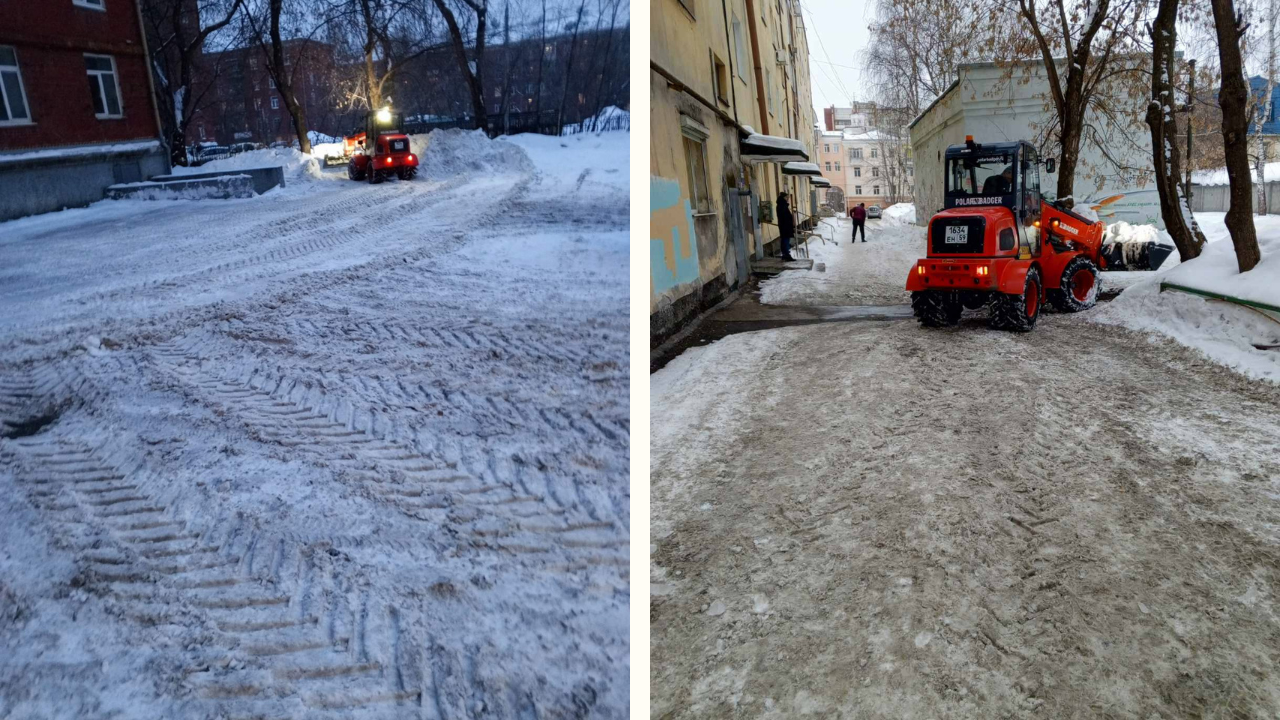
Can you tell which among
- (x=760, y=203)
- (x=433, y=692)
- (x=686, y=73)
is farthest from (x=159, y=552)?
(x=760, y=203)

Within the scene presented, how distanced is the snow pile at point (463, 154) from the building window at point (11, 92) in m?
5.67

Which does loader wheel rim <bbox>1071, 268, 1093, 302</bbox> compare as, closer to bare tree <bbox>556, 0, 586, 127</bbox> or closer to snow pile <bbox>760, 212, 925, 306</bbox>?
snow pile <bbox>760, 212, 925, 306</bbox>

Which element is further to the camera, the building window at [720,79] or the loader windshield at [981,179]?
the building window at [720,79]

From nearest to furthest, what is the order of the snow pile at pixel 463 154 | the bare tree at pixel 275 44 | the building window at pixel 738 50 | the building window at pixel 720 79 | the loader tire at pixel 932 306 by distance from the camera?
the loader tire at pixel 932 306 → the building window at pixel 720 79 → the building window at pixel 738 50 → the bare tree at pixel 275 44 → the snow pile at pixel 463 154

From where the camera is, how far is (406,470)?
3848mm

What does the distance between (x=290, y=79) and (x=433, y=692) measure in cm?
1286

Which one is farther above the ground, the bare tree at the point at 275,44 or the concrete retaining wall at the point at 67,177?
the bare tree at the point at 275,44

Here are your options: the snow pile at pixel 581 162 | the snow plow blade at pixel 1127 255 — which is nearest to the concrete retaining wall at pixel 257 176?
the snow pile at pixel 581 162

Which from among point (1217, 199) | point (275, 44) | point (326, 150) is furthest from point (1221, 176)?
point (275, 44)

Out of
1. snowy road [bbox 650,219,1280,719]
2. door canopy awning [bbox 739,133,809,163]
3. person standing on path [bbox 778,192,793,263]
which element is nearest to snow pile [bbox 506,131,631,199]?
door canopy awning [bbox 739,133,809,163]

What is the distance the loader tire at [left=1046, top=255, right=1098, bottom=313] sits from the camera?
24.6 feet

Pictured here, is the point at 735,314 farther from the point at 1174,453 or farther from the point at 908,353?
the point at 1174,453

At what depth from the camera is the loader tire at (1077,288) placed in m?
7.49

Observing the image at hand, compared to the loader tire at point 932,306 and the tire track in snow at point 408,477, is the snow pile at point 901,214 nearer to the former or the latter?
the loader tire at point 932,306
